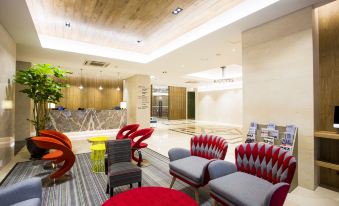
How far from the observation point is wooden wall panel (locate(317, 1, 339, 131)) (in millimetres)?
3025

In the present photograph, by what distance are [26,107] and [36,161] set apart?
10.5ft

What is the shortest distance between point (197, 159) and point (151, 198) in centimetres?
140

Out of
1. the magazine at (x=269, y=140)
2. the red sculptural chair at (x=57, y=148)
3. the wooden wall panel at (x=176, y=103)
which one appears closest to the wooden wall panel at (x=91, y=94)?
the wooden wall panel at (x=176, y=103)

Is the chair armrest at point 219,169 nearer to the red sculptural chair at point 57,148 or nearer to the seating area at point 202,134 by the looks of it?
the seating area at point 202,134

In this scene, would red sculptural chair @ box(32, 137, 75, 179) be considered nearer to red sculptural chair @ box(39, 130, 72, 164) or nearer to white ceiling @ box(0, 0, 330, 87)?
red sculptural chair @ box(39, 130, 72, 164)

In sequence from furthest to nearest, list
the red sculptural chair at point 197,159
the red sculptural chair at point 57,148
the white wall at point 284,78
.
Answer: the red sculptural chair at point 57,148
the white wall at point 284,78
the red sculptural chair at point 197,159

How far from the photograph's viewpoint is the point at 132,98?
32.5 feet

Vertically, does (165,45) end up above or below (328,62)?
above

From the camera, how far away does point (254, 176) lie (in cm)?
241

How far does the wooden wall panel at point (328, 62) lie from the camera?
3.03 m

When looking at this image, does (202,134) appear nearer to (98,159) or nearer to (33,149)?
(98,159)

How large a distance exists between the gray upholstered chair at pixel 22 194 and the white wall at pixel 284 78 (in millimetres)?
3771

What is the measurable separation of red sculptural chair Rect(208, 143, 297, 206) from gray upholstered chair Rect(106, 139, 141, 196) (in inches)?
48.2

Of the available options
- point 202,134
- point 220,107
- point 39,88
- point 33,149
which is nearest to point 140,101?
point 39,88
